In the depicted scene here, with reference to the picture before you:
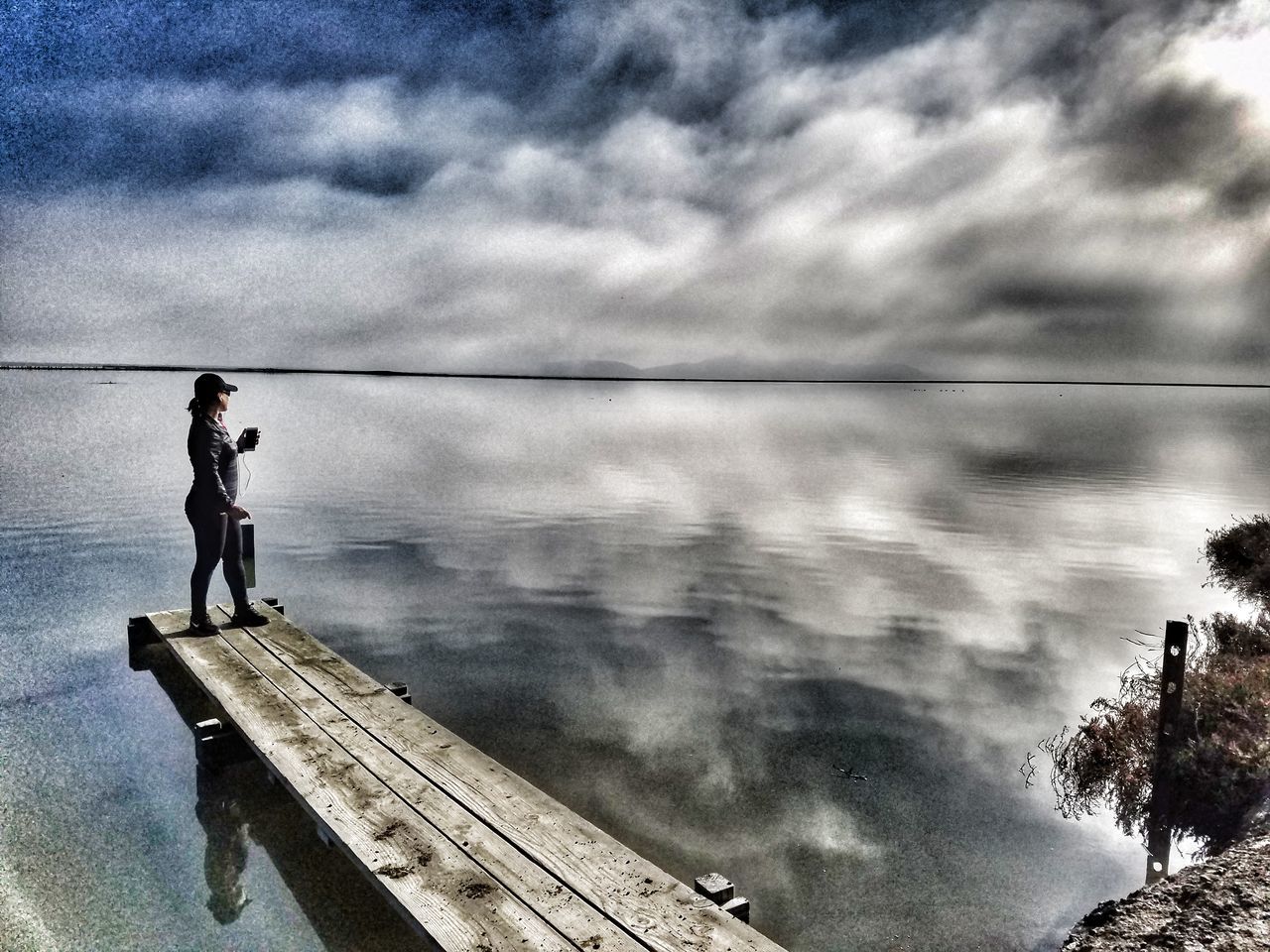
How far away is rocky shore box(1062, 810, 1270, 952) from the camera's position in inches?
199

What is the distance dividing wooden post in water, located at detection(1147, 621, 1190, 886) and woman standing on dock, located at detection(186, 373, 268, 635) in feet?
36.7

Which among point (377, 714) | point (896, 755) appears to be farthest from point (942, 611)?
point (377, 714)

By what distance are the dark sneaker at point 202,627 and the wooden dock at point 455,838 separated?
2364mm

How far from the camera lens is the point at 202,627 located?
1140 cm

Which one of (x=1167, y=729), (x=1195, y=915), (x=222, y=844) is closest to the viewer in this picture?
Result: (x=1195, y=915)

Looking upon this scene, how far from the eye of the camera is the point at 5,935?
6402 millimetres

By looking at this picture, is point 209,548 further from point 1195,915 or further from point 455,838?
point 1195,915

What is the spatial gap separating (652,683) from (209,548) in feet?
21.6

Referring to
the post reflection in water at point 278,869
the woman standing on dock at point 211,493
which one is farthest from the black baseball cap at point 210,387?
the post reflection in water at point 278,869

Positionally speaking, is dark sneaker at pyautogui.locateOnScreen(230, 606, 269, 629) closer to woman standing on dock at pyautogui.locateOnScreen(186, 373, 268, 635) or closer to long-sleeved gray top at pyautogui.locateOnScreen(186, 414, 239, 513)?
woman standing on dock at pyautogui.locateOnScreen(186, 373, 268, 635)

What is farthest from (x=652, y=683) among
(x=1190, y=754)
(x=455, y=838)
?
(x=1190, y=754)

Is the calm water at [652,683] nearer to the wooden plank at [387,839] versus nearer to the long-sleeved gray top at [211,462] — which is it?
the wooden plank at [387,839]

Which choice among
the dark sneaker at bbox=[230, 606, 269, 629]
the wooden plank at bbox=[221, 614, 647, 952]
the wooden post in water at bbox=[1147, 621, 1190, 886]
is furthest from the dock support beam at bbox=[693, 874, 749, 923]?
the dark sneaker at bbox=[230, 606, 269, 629]

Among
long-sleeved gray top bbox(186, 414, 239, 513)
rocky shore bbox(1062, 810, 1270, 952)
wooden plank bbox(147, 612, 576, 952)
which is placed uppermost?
long-sleeved gray top bbox(186, 414, 239, 513)
